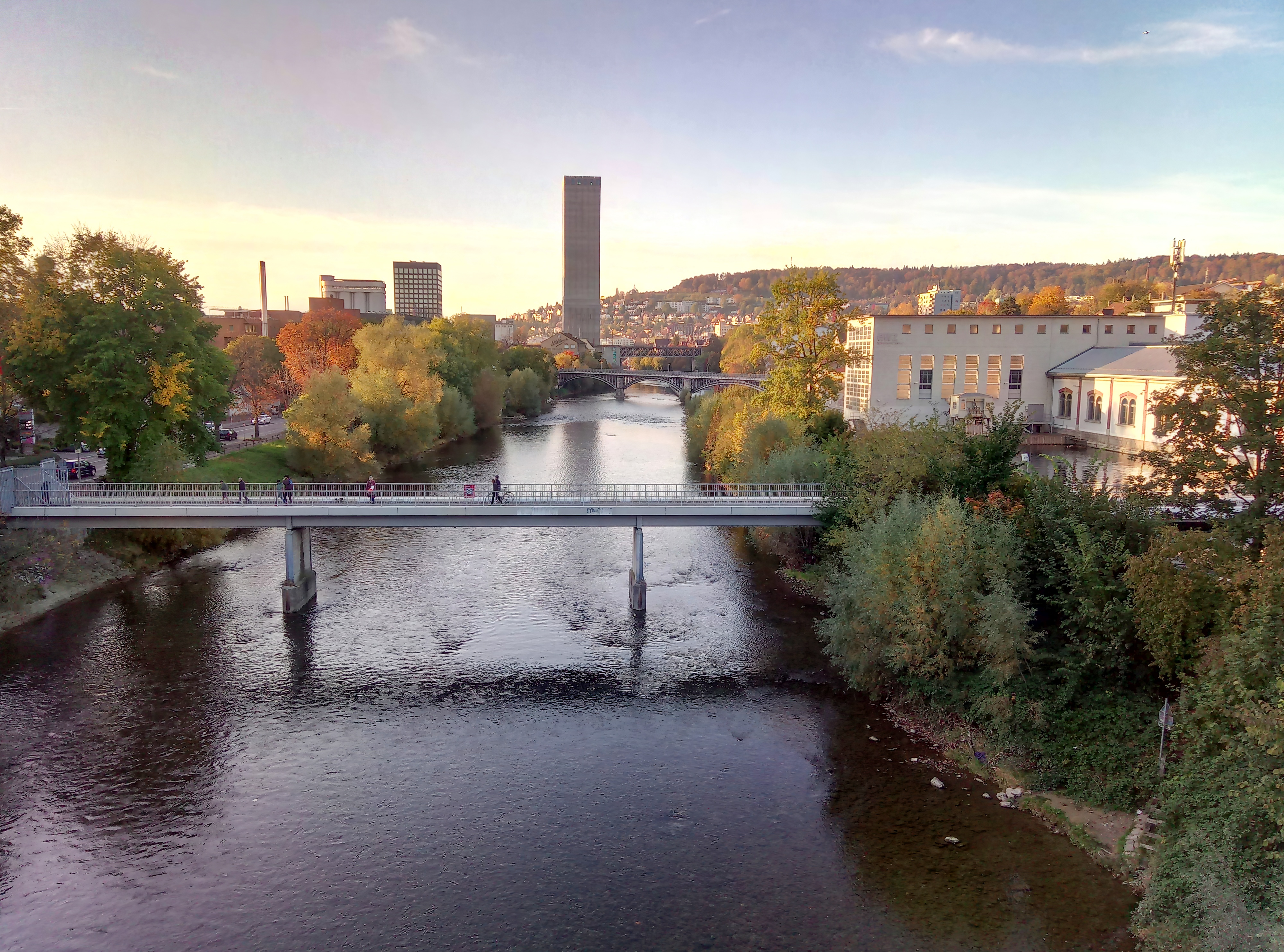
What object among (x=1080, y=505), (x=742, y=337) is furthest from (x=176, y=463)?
(x=742, y=337)

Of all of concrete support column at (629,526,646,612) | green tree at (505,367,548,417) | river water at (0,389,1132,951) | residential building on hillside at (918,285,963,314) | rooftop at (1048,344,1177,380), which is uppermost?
residential building on hillside at (918,285,963,314)

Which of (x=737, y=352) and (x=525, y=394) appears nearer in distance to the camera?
(x=737, y=352)

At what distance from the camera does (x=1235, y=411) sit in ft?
64.6

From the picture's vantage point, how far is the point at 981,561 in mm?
22703

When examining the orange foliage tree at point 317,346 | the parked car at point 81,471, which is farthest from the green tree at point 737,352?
the parked car at point 81,471

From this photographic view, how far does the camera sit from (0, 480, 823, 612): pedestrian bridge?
30750mm

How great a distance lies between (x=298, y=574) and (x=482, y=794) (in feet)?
52.2

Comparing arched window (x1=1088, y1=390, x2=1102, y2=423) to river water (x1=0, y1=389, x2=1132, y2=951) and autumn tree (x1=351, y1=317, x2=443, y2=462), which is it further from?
autumn tree (x1=351, y1=317, x2=443, y2=462)

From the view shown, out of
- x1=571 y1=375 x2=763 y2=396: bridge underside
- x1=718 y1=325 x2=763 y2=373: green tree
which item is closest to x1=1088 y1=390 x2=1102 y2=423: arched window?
x1=718 y1=325 x2=763 y2=373: green tree

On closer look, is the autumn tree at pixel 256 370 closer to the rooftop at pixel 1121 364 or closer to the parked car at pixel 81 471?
the parked car at pixel 81 471

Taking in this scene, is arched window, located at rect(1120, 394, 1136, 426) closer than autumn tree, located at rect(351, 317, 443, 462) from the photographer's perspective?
Yes

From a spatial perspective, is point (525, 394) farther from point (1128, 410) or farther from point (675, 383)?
point (1128, 410)

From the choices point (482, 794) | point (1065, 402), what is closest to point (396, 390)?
point (1065, 402)

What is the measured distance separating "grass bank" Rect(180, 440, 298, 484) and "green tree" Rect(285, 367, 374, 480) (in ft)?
3.89
